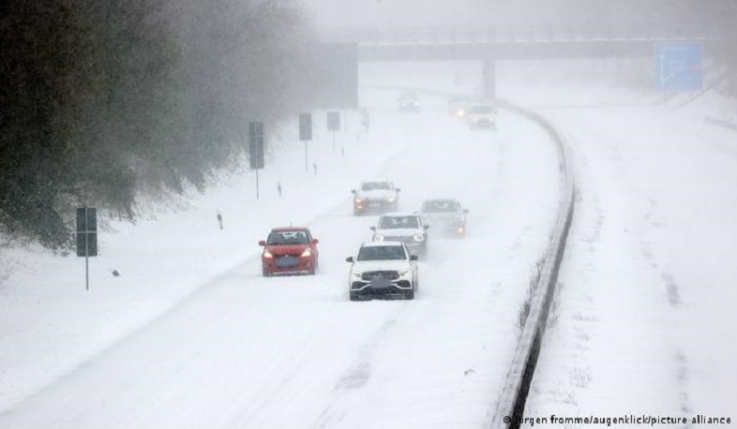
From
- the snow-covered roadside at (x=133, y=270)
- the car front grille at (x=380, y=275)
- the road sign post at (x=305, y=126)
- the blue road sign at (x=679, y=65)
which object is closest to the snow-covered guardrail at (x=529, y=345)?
the car front grille at (x=380, y=275)

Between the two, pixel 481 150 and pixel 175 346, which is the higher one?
pixel 481 150

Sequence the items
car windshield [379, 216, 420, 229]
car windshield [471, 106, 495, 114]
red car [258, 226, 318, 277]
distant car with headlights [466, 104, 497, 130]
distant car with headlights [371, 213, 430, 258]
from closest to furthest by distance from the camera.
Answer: red car [258, 226, 318, 277] → distant car with headlights [371, 213, 430, 258] → car windshield [379, 216, 420, 229] → distant car with headlights [466, 104, 497, 130] → car windshield [471, 106, 495, 114]

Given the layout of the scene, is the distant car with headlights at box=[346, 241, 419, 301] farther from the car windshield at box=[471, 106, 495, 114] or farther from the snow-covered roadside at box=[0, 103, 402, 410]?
the car windshield at box=[471, 106, 495, 114]

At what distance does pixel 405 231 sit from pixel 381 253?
7164 millimetres

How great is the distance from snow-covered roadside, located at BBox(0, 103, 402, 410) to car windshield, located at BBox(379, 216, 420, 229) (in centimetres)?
420

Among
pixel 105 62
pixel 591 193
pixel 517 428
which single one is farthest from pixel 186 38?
pixel 517 428

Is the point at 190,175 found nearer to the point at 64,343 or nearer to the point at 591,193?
the point at 591,193

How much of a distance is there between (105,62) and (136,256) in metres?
6.85

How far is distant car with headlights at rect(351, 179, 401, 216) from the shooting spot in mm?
46875

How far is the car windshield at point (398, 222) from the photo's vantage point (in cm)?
3647

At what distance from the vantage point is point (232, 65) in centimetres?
5569

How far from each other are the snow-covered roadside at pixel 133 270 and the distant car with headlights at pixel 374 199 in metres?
2.07

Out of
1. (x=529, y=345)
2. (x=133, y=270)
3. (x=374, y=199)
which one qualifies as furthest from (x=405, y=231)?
(x=529, y=345)

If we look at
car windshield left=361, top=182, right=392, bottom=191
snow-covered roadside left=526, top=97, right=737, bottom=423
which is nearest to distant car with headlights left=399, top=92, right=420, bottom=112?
snow-covered roadside left=526, top=97, right=737, bottom=423
